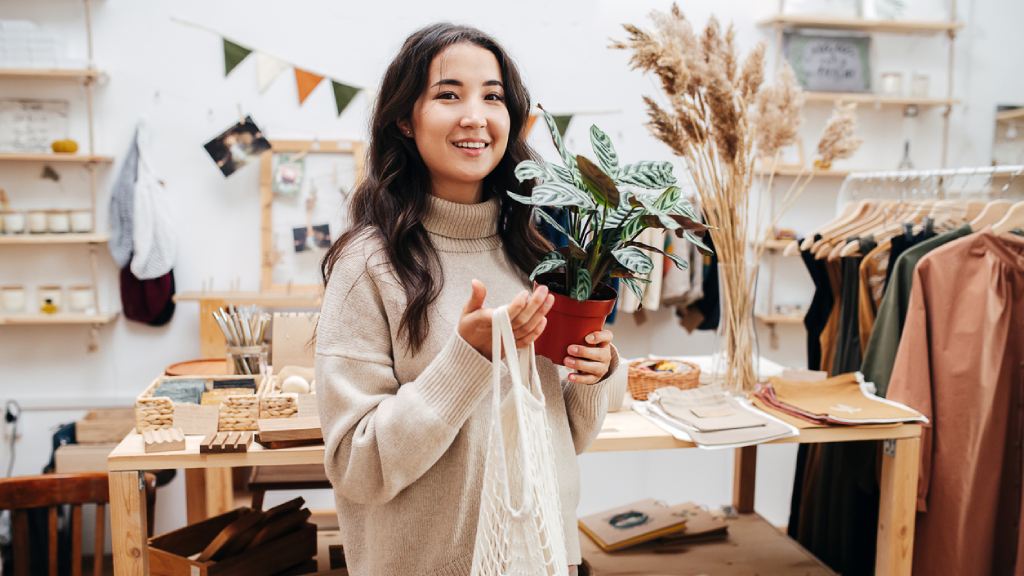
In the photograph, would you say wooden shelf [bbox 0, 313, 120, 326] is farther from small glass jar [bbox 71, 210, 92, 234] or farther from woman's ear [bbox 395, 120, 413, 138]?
woman's ear [bbox 395, 120, 413, 138]

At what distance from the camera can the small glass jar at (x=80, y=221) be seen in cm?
360

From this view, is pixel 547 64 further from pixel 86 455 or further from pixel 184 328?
pixel 86 455

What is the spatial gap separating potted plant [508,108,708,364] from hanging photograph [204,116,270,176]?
2.82 meters

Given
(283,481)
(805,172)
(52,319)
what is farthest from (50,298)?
(805,172)

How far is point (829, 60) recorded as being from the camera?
4.05 meters

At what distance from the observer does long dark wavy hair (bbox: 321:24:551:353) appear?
115 centimetres

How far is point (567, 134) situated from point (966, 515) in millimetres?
2467

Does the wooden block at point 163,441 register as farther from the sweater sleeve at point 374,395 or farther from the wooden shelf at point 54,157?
the wooden shelf at point 54,157

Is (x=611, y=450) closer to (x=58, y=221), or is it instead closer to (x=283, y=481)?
(x=283, y=481)

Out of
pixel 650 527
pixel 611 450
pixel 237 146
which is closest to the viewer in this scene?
pixel 611 450

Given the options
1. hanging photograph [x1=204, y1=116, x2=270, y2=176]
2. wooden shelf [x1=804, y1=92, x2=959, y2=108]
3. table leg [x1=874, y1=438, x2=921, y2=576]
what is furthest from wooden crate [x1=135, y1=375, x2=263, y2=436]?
wooden shelf [x1=804, y1=92, x2=959, y2=108]

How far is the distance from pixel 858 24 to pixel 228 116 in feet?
10.0

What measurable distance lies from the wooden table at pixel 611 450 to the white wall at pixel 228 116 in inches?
63.6

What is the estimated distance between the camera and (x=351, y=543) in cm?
120
